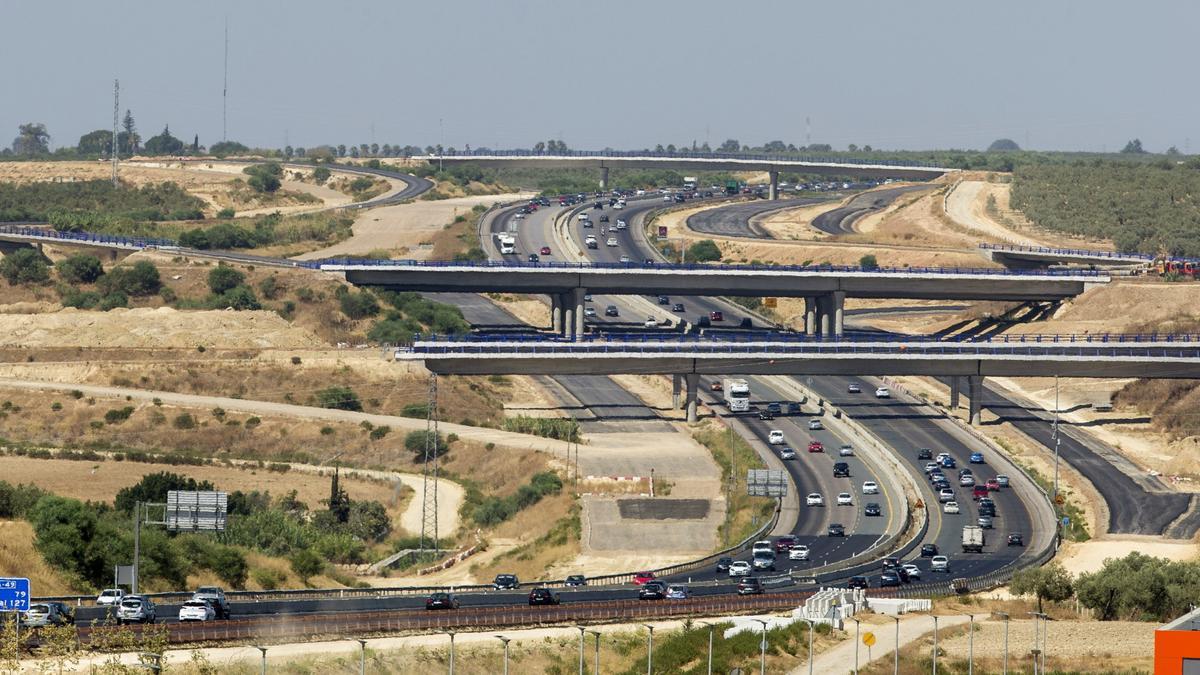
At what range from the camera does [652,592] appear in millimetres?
92938

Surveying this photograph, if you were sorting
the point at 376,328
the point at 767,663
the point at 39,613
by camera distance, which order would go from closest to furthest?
1. the point at 39,613
2. the point at 767,663
3. the point at 376,328

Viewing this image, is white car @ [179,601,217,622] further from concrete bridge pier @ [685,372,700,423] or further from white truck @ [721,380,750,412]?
white truck @ [721,380,750,412]

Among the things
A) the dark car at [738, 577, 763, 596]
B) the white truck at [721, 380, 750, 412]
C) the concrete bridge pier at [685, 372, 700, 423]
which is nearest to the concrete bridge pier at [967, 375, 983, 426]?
the white truck at [721, 380, 750, 412]

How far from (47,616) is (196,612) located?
620cm

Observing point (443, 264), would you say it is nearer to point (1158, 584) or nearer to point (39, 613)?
point (1158, 584)

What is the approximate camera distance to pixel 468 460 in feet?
486

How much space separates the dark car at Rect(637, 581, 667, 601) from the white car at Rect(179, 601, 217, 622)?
73.4ft

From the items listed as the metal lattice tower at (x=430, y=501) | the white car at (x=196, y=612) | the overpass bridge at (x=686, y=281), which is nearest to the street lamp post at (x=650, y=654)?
the white car at (x=196, y=612)

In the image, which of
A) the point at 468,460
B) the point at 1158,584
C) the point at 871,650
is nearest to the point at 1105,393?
the point at 468,460

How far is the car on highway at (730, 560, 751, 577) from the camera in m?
107

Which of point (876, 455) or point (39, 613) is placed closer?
point (39, 613)

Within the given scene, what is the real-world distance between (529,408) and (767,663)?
87.7m

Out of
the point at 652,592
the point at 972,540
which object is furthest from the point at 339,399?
the point at 652,592

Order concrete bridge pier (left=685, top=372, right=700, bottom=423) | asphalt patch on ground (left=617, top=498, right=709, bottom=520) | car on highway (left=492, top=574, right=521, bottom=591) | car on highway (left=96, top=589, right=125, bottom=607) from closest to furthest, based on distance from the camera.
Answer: car on highway (left=96, top=589, right=125, bottom=607), car on highway (left=492, top=574, right=521, bottom=591), asphalt patch on ground (left=617, top=498, right=709, bottom=520), concrete bridge pier (left=685, top=372, right=700, bottom=423)
